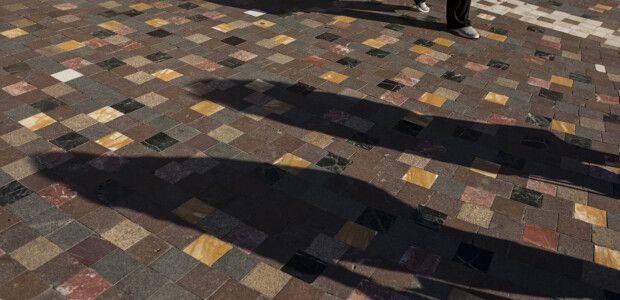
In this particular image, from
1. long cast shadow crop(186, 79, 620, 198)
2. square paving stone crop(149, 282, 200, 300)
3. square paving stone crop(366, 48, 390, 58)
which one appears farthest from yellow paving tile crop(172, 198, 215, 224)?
square paving stone crop(366, 48, 390, 58)

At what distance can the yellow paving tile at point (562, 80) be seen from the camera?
20.7 ft

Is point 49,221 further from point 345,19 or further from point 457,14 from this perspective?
point 457,14

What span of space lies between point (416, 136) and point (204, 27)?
3.65m

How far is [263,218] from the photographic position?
3.77 meters

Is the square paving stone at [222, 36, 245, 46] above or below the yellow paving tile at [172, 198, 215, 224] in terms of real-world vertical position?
above

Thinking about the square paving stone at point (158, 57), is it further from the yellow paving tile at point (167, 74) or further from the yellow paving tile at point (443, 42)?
the yellow paving tile at point (443, 42)

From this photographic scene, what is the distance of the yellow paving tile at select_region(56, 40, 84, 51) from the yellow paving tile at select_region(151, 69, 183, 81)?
4.12 feet

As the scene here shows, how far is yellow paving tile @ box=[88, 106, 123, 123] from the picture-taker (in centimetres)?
472

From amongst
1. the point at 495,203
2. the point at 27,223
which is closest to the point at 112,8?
the point at 27,223

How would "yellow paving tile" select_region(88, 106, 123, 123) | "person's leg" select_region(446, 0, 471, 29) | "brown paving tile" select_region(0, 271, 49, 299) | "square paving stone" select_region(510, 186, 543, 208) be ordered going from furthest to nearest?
"person's leg" select_region(446, 0, 471, 29)
"yellow paving tile" select_region(88, 106, 123, 123)
"square paving stone" select_region(510, 186, 543, 208)
"brown paving tile" select_region(0, 271, 49, 299)

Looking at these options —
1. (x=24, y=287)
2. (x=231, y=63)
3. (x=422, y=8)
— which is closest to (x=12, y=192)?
(x=24, y=287)

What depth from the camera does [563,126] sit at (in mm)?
5348

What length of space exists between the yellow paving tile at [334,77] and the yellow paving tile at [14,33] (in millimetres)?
3909

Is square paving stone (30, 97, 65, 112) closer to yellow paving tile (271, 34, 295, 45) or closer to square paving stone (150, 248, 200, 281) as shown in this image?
square paving stone (150, 248, 200, 281)
